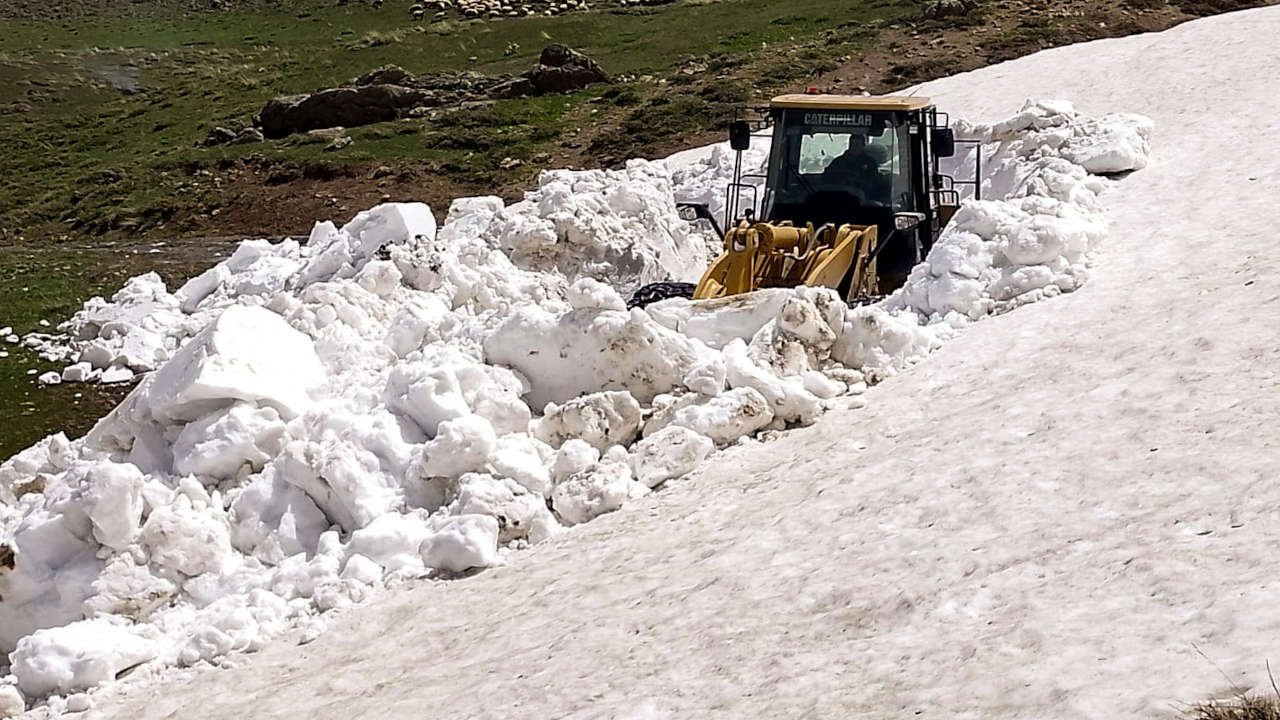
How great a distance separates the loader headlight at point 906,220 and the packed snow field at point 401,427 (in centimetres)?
54

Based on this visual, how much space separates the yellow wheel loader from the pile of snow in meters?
0.94

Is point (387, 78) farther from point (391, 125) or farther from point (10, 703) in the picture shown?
point (10, 703)

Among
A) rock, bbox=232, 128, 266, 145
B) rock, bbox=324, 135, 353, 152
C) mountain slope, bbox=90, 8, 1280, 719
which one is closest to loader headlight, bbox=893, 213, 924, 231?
mountain slope, bbox=90, 8, 1280, 719

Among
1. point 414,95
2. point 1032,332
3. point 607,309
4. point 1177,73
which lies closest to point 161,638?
point 607,309

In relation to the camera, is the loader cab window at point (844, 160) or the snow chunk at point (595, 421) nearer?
the snow chunk at point (595, 421)

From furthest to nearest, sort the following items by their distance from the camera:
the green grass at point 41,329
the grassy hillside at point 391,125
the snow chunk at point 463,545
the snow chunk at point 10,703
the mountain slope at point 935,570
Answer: the grassy hillside at point 391,125 < the green grass at point 41,329 < the snow chunk at point 463,545 < the snow chunk at point 10,703 < the mountain slope at point 935,570

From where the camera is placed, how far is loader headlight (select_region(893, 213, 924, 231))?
1116cm

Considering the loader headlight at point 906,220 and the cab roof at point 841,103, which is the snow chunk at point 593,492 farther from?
the cab roof at point 841,103

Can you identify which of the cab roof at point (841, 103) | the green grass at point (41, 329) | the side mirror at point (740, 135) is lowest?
the green grass at point (41, 329)

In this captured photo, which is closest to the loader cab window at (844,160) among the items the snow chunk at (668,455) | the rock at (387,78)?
the snow chunk at (668,455)

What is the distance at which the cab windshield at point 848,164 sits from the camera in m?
12.0

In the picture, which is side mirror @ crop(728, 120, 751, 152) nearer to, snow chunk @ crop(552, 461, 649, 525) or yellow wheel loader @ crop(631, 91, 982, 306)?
yellow wheel loader @ crop(631, 91, 982, 306)

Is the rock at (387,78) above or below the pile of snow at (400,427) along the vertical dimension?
above

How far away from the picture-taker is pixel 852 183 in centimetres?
1216
